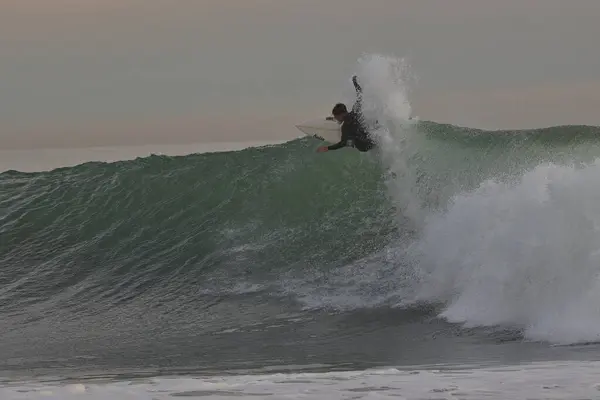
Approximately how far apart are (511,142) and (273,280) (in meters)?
6.52

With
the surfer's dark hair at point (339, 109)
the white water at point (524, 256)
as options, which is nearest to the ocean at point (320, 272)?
the white water at point (524, 256)

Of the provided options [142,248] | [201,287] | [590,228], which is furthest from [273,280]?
[590,228]

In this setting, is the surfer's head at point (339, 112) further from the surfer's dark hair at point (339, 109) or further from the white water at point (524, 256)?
the white water at point (524, 256)

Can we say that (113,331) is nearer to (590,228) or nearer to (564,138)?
(590,228)

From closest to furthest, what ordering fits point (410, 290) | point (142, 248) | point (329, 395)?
1. point (329, 395)
2. point (410, 290)
3. point (142, 248)

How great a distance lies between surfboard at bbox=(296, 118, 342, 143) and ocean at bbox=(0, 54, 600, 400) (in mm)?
643

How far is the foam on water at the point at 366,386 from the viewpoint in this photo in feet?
17.4

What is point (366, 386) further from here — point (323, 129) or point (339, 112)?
point (323, 129)

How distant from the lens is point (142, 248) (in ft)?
50.0

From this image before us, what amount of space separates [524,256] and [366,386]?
4299mm

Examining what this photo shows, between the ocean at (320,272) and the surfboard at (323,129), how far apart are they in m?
0.64

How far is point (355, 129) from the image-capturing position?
1213 centimetres

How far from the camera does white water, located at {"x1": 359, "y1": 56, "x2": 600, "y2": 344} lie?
844 cm

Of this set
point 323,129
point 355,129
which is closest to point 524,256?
point 355,129
